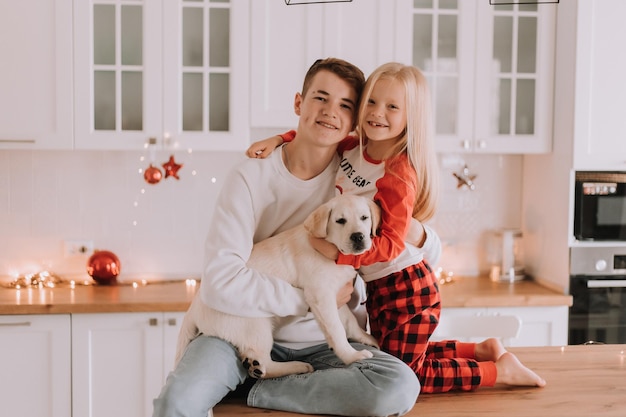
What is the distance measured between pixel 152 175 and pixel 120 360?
850 mm

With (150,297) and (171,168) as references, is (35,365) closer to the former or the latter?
(150,297)

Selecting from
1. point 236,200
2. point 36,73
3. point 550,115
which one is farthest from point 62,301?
point 550,115

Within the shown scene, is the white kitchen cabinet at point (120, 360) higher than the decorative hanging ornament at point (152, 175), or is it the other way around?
the decorative hanging ornament at point (152, 175)

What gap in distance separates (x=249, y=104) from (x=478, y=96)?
1.05 meters

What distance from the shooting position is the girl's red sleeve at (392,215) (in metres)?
1.87

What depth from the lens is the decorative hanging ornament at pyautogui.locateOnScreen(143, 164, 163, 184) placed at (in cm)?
332

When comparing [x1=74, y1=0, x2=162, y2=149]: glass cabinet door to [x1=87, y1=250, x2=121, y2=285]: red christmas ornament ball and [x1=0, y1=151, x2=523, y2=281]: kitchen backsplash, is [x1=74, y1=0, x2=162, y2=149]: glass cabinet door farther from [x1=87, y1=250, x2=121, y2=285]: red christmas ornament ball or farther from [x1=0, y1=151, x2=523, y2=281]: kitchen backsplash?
[x1=87, y1=250, x2=121, y2=285]: red christmas ornament ball

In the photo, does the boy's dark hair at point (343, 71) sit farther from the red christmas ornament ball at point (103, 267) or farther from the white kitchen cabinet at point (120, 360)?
the red christmas ornament ball at point (103, 267)

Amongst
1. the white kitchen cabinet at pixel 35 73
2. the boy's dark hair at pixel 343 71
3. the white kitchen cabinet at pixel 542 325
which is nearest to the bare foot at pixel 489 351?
the boy's dark hair at pixel 343 71

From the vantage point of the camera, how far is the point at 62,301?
292cm

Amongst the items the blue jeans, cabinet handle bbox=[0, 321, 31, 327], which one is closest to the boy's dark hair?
the blue jeans

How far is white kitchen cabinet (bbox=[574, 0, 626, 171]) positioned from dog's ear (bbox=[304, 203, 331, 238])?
174 cm

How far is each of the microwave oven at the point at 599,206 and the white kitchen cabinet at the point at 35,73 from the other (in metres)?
2.25

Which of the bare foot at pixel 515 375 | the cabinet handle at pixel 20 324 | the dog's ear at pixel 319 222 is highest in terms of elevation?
the dog's ear at pixel 319 222
